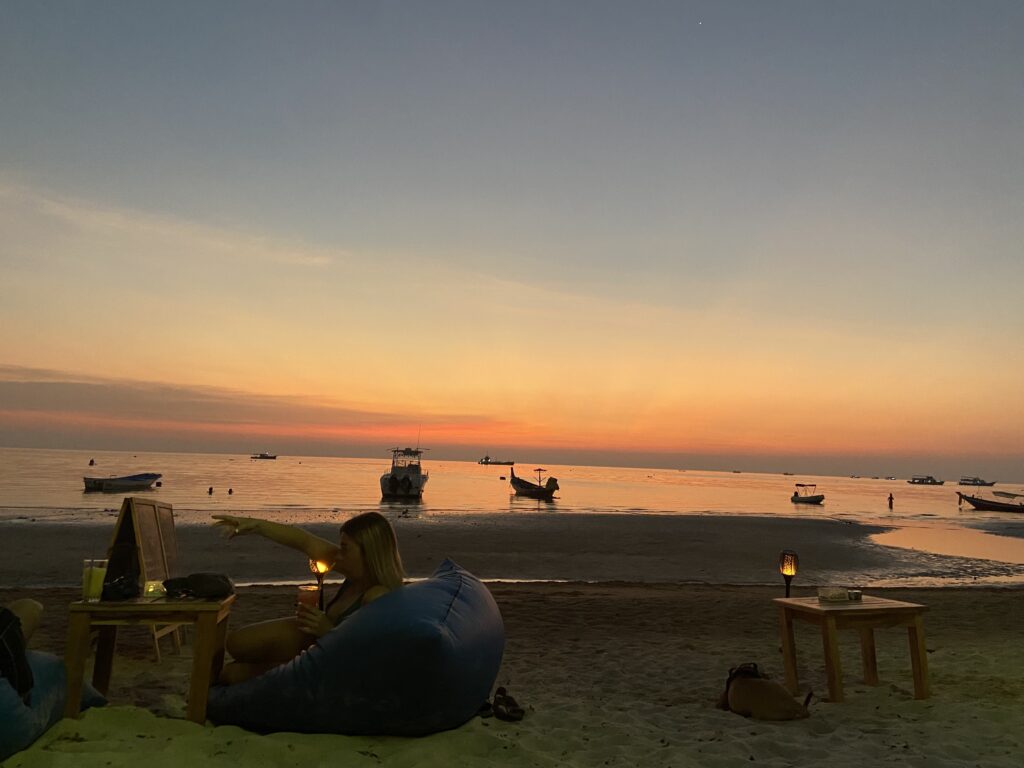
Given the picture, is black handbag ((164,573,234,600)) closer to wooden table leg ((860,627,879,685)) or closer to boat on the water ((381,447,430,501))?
wooden table leg ((860,627,879,685))

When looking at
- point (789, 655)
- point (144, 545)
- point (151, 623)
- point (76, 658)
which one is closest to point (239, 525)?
point (151, 623)

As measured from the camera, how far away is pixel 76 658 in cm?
444

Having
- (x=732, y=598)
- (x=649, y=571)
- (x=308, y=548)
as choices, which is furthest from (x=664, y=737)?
(x=649, y=571)

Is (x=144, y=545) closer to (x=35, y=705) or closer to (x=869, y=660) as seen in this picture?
(x=35, y=705)

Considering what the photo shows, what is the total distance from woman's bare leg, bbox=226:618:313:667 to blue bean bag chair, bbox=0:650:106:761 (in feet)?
3.20

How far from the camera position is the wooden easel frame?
513 cm

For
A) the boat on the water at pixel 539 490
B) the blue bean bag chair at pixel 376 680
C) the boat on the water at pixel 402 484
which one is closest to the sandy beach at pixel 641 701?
the blue bean bag chair at pixel 376 680

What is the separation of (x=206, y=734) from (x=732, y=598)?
1063cm

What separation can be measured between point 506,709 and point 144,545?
331 cm

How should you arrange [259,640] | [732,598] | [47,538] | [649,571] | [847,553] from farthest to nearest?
[847,553]
[47,538]
[649,571]
[732,598]
[259,640]

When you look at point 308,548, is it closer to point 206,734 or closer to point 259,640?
point 259,640

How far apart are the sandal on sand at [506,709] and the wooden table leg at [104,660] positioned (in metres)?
2.98

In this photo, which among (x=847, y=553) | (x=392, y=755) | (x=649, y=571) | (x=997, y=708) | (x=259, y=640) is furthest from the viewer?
(x=847, y=553)

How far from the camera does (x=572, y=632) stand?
9.21 metres
